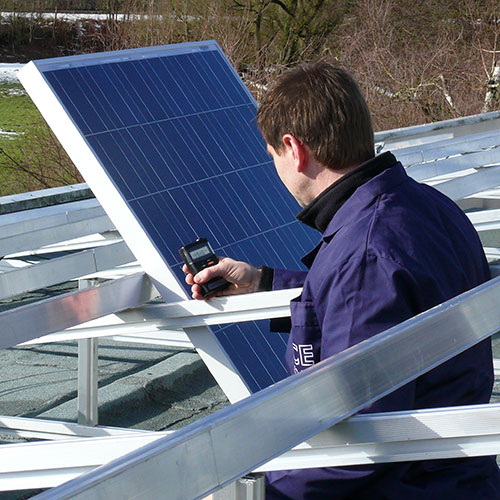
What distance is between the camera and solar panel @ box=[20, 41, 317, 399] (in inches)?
125

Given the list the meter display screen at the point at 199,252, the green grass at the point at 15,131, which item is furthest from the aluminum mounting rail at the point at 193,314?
the green grass at the point at 15,131

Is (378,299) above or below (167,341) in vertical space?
above

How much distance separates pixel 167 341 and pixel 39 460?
3159 millimetres

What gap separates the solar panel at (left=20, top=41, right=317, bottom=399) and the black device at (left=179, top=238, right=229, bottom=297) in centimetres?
14

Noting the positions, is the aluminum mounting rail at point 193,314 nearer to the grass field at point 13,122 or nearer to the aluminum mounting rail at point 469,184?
the aluminum mounting rail at point 469,184

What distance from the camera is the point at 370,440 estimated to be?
5.72 ft

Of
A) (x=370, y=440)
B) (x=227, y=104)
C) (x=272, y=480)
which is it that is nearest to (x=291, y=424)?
(x=370, y=440)

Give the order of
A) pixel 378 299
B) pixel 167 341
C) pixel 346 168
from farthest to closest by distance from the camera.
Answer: pixel 167 341 < pixel 346 168 < pixel 378 299

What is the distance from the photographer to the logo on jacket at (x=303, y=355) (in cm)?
215

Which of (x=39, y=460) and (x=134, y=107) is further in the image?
(x=134, y=107)

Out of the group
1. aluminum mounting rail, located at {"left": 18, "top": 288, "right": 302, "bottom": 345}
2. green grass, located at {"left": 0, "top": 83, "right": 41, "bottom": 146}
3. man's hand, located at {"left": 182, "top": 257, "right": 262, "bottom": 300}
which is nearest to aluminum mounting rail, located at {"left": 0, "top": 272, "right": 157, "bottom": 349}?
aluminum mounting rail, located at {"left": 18, "top": 288, "right": 302, "bottom": 345}

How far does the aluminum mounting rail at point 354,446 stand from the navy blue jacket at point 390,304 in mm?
162

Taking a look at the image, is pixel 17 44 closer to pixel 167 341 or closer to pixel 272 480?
pixel 167 341

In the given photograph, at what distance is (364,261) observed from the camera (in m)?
1.99
